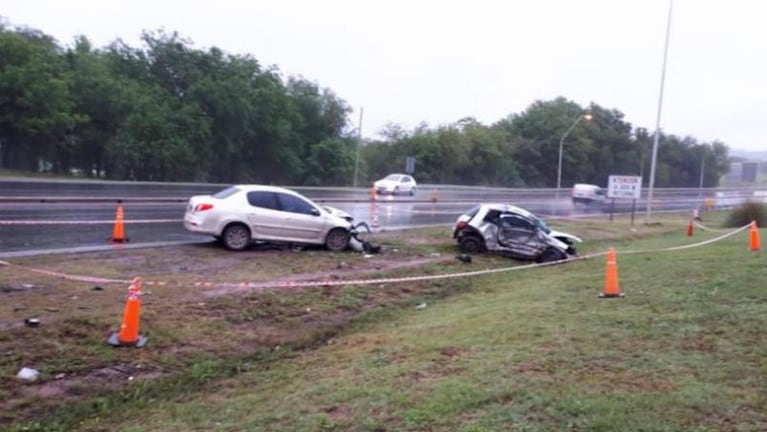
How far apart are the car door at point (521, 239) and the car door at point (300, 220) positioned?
4698 millimetres

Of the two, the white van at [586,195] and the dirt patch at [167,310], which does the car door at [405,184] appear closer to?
the white van at [586,195]

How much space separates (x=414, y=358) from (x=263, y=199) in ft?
31.5

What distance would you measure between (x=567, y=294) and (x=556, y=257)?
6.88 m

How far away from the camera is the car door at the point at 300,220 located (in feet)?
53.8

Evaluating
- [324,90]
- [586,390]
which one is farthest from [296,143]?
[586,390]

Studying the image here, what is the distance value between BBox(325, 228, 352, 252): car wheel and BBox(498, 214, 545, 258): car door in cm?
405

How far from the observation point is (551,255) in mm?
18156

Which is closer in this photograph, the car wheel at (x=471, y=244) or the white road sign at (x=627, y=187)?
the car wheel at (x=471, y=244)

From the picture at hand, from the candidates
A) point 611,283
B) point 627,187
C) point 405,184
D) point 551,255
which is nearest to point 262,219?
point 551,255

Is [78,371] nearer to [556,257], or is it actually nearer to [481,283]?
[481,283]

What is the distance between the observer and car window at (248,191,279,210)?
16.1m

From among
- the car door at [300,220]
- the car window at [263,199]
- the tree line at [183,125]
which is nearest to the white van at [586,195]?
the tree line at [183,125]

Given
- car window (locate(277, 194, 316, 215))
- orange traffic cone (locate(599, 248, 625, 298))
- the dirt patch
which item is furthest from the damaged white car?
orange traffic cone (locate(599, 248, 625, 298))

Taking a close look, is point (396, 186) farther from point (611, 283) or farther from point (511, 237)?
point (611, 283)
